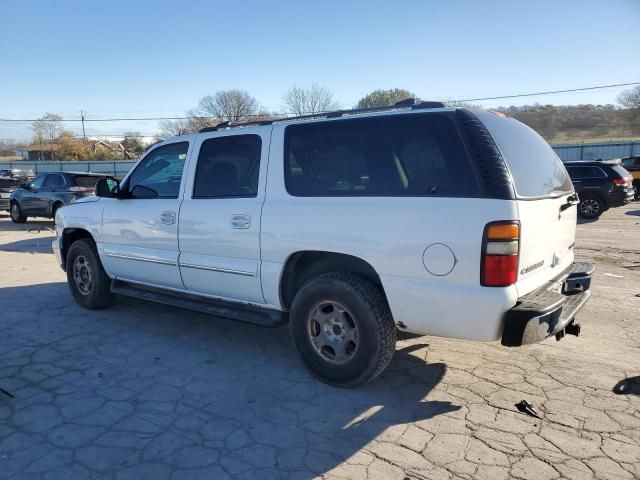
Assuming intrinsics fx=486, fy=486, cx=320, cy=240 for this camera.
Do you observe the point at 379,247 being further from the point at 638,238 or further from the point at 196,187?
the point at 638,238

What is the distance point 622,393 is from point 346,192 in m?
2.46

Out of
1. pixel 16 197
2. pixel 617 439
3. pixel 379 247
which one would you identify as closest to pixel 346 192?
pixel 379 247

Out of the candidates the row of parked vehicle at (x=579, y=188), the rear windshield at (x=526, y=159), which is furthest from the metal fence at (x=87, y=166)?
the rear windshield at (x=526, y=159)

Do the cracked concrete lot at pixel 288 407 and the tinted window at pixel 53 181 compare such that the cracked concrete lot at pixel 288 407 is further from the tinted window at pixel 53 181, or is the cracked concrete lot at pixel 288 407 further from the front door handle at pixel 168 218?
the tinted window at pixel 53 181

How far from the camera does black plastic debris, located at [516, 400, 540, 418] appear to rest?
324cm

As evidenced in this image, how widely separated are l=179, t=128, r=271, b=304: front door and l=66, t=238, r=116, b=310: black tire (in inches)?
62.4

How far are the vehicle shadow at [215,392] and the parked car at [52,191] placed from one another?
962 centimetres

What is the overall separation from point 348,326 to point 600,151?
123ft

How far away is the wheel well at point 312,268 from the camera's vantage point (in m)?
3.60

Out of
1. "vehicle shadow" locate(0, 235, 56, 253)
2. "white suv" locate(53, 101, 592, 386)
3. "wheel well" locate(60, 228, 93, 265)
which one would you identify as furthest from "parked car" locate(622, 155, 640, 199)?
"vehicle shadow" locate(0, 235, 56, 253)

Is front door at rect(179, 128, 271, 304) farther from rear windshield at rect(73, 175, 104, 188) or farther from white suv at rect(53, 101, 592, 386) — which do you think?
rear windshield at rect(73, 175, 104, 188)

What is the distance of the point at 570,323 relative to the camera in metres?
3.54

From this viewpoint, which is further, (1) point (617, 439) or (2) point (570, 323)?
(2) point (570, 323)

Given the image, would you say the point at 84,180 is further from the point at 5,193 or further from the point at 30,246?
Answer: the point at 5,193
